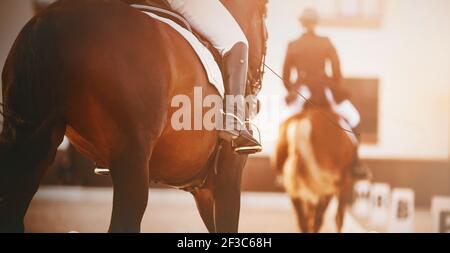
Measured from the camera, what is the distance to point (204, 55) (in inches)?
123

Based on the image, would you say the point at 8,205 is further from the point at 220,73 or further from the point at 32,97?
the point at 220,73

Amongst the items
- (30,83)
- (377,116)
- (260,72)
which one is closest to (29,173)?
(30,83)

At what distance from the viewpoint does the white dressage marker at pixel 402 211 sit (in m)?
4.03

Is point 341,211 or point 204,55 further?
point 341,211

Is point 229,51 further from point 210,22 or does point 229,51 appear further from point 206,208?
point 206,208

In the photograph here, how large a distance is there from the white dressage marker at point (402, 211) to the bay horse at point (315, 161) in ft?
0.99

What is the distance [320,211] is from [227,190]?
39.6 inches

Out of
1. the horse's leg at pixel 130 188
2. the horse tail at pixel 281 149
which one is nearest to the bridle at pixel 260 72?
the horse tail at pixel 281 149

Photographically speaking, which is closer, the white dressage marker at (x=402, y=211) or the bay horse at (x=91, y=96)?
the bay horse at (x=91, y=96)

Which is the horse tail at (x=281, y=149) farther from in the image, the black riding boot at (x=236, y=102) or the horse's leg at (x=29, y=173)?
the horse's leg at (x=29, y=173)

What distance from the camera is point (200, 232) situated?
3770 mm

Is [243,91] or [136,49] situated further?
[243,91]
